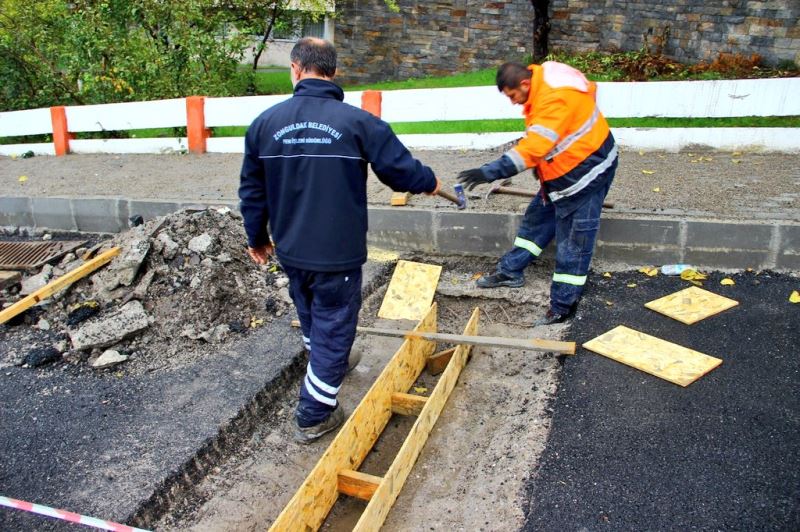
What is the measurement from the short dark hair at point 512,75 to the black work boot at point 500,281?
171cm

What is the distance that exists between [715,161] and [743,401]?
4244 mm

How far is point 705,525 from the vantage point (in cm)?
265

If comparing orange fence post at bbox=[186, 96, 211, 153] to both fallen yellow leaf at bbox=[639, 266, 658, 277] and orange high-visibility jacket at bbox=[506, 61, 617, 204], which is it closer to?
orange high-visibility jacket at bbox=[506, 61, 617, 204]

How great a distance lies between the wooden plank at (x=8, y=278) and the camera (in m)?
5.33

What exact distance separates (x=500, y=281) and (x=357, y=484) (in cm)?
260

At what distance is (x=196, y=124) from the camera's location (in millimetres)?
8969

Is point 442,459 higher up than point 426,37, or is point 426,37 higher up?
point 426,37

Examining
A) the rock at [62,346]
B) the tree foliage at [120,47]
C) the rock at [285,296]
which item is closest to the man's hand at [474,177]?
the rock at [285,296]

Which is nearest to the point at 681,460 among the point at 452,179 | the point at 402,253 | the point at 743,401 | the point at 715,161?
the point at 743,401

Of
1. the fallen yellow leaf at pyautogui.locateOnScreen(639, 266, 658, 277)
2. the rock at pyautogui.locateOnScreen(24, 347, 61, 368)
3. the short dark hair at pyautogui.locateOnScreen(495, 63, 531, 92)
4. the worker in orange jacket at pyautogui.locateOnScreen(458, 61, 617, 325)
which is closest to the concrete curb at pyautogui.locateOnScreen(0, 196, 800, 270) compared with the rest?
the fallen yellow leaf at pyautogui.locateOnScreen(639, 266, 658, 277)

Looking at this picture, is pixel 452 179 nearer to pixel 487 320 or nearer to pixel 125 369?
pixel 487 320

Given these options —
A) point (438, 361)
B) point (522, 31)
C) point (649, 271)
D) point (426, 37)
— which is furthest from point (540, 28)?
point (438, 361)

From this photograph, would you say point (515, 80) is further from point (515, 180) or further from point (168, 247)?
point (168, 247)

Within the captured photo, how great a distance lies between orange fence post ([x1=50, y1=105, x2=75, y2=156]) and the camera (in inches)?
384
